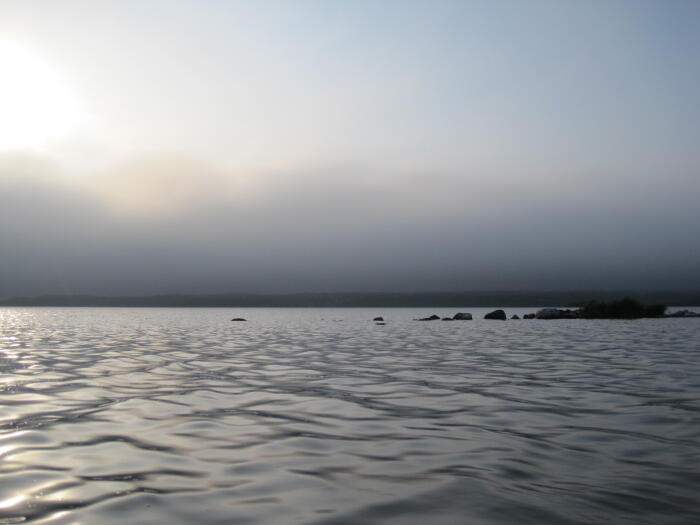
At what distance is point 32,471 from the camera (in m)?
5.47

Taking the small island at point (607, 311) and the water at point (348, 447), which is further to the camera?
the small island at point (607, 311)

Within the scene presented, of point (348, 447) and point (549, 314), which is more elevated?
point (549, 314)

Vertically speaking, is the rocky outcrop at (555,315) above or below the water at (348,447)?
above

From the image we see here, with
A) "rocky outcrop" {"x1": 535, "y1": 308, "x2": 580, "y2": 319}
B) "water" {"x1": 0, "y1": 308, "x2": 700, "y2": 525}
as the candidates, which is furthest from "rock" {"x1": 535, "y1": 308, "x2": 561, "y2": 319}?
"water" {"x1": 0, "y1": 308, "x2": 700, "y2": 525}

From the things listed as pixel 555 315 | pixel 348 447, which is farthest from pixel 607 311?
pixel 348 447

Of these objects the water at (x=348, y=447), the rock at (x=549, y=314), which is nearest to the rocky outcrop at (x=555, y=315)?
the rock at (x=549, y=314)

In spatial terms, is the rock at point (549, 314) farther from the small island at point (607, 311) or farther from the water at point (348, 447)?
the water at point (348, 447)

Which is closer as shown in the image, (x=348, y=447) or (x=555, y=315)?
(x=348, y=447)

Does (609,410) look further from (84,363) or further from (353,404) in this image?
(84,363)

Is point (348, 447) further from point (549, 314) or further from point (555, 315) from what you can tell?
point (555, 315)

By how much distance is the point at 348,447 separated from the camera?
262 inches

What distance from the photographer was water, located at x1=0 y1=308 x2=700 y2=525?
457cm

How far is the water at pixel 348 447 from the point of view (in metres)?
4.57

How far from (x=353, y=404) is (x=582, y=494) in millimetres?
5104
